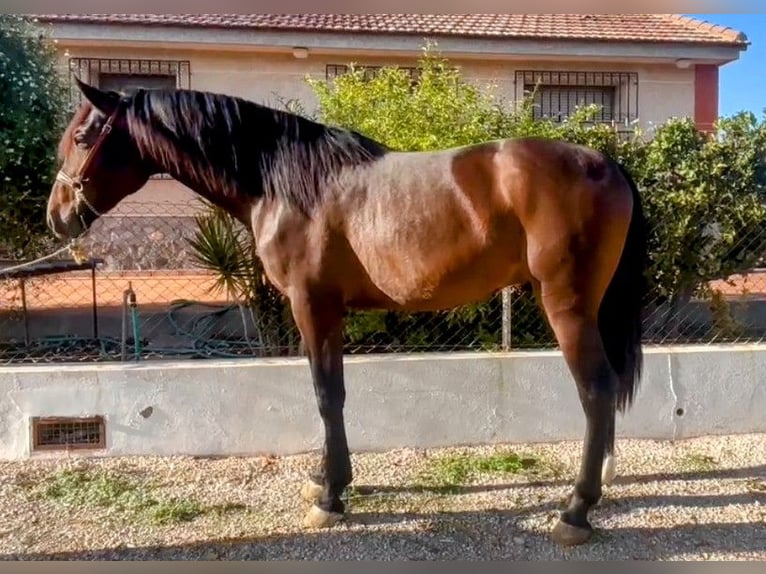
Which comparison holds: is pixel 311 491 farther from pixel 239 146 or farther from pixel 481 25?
pixel 481 25

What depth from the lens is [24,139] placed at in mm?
4773

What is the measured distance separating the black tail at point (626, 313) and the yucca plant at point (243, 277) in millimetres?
2256

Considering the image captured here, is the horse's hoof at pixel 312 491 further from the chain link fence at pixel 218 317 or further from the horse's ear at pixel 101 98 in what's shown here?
the horse's ear at pixel 101 98

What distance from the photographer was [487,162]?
2.91 meters

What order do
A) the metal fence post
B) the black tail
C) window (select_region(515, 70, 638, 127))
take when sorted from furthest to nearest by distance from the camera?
1. window (select_region(515, 70, 638, 127))
2. the metal fence post
3. the black tail

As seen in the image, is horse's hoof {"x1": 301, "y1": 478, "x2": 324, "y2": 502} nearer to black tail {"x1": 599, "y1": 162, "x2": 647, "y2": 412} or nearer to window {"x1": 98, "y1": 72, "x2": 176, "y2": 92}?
black tail {"x1": 599, "y1": 162, "x2": 647, "y2": 412}

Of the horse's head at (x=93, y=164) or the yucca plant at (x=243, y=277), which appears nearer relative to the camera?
the horse's head at (x=93, y=164)

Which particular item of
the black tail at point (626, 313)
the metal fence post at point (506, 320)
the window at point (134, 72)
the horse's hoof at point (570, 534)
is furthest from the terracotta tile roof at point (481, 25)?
the horse's hoof at point (570, 534)

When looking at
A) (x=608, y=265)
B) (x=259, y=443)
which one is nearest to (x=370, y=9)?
(x=608, y=265)

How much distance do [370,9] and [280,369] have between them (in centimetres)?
233

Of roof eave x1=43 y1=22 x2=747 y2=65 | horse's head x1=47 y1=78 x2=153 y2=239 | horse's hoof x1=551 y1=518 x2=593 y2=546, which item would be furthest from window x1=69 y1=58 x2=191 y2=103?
horse's hoof x1=551 y1=518 x2=593 y2=546

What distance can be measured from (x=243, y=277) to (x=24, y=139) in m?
2.08

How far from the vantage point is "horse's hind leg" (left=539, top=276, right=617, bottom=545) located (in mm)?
2805

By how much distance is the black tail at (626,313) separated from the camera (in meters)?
3.12
